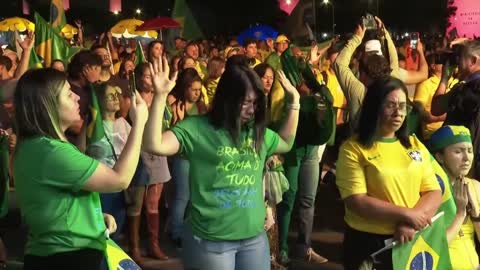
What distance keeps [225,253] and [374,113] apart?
106cm

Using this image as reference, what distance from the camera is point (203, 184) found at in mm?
3420

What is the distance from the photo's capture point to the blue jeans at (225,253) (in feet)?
11.1

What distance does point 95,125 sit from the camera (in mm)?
5016

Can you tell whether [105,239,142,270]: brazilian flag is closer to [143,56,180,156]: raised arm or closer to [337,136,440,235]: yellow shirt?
[143,56,180,156]: raised arm

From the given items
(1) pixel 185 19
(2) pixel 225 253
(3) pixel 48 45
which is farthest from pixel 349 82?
(1) pixel 185 19

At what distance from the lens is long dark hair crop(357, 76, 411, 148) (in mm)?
Result: 3592

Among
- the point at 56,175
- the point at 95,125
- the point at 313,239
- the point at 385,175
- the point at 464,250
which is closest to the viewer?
the point at 56,175

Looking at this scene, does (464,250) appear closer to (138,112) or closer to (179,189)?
(138,112)

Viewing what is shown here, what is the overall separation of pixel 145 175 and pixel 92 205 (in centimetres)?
295

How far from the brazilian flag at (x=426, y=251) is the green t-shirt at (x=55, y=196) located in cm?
152

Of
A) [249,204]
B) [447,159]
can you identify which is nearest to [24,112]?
[249,204]

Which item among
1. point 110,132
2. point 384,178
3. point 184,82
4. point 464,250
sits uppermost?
point 184,82

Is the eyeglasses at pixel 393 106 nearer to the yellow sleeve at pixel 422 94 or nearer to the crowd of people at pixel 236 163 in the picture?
the crowd of people at pixel 236 163

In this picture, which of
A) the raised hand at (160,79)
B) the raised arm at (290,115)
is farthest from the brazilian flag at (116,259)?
the raised arm at (290,115)
